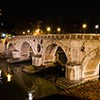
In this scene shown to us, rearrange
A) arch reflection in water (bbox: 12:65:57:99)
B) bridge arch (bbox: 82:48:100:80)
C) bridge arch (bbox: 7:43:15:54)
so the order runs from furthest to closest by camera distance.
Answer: bridge arch (bbox: 7:43:15:54) → arch reflection in water (bbox: 12:65:57:99) → bridge arch (bbox: 82:48:100:80)

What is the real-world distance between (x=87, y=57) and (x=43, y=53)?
14.6 metres

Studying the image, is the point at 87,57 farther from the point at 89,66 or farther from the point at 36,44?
the point at 36,44

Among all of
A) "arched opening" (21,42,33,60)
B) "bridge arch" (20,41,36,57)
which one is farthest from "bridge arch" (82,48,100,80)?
"bridge arch" (20,41,36,57)

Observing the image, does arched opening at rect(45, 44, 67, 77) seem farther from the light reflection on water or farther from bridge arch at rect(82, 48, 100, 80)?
bridge arch at rect(82, 48, 100, 80)

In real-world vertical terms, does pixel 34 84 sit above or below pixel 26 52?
below

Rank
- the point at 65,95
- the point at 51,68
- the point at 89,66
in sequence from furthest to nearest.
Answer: the point at 51,68, the point at 89,66, the point at 65,95

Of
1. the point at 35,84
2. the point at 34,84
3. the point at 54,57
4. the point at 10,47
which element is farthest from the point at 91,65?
the point at 10,47

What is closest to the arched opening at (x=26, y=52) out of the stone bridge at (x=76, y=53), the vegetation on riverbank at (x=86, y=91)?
the stone bridge at (x=76, y=53)

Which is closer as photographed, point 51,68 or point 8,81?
point 8,81

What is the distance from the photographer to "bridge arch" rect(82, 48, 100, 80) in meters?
27.6

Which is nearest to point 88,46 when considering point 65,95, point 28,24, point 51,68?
point 65,95

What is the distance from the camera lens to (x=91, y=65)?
30.3 meters

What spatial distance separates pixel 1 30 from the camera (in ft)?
248

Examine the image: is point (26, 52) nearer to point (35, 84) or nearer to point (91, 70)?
point (35, 84)
